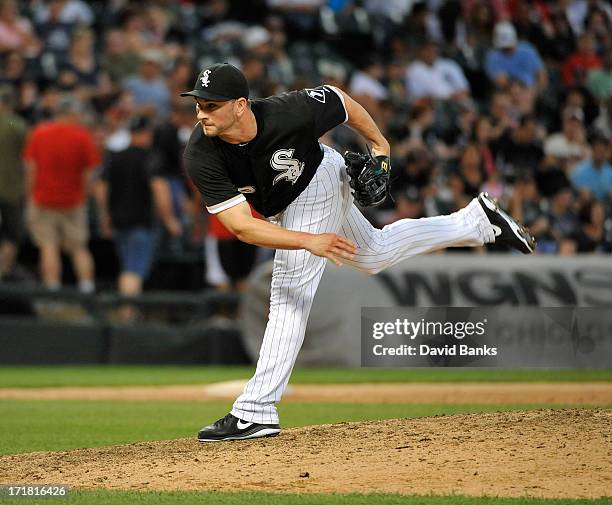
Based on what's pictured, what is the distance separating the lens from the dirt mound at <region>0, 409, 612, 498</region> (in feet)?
18.2

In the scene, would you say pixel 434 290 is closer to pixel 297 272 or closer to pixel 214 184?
pixel 297 272

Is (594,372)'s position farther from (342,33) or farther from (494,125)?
(342,33)

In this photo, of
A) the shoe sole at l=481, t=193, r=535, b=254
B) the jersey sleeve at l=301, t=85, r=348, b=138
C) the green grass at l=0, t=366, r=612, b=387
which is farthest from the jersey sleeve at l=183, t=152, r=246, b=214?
the green grass at l=0, t=366, r=612, b=387

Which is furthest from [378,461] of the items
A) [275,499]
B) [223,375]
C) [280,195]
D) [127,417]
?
[223,375]

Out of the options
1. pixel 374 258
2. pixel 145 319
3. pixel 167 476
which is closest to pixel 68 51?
pixel 145 319

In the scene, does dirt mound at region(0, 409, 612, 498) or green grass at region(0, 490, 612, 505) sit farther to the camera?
dirt mound at region(0, 409, 612, 498)

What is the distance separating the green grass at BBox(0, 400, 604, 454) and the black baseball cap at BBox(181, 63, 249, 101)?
247 cm

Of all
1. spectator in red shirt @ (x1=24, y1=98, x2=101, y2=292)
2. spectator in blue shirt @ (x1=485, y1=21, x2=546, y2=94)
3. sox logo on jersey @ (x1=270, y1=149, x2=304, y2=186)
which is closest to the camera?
sox logo on jersey @ (x1=270, y1=149, x2=304, y2=186)

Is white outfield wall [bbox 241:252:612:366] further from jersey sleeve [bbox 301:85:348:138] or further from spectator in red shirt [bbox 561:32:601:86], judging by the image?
spectator in red shirt [bbox 561:32:601:86]

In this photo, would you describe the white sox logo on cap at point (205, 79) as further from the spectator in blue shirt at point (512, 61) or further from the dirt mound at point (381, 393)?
the spectator in blue shirt at point (512, 61)

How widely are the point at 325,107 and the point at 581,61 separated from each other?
42.2 ft

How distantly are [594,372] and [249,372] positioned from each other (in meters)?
3.78

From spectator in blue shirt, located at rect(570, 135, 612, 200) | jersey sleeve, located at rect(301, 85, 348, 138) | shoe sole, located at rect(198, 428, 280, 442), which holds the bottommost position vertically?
shoe sole, located at rect(198, 428, 280, 442)

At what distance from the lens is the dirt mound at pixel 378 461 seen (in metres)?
5.55
